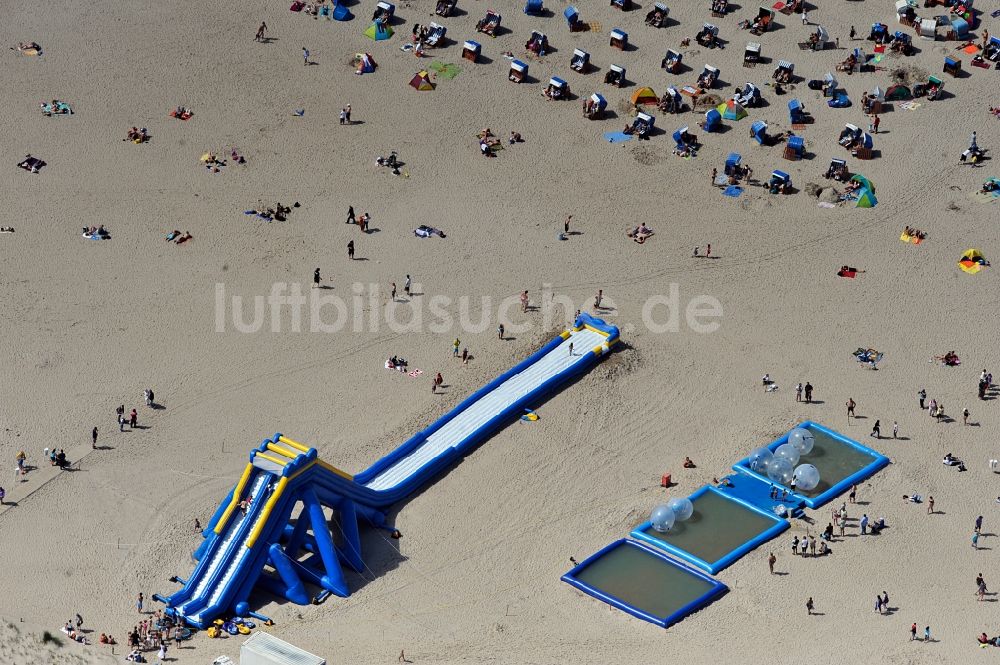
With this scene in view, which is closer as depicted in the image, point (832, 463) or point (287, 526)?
point (287, 526)

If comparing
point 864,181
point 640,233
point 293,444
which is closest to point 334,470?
point 293,444

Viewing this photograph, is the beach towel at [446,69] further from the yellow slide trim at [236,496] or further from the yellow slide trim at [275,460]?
the yellow slide trim at [236,496]

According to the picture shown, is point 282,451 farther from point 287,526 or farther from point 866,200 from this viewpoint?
point 866,200

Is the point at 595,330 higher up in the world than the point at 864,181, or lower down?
lower down

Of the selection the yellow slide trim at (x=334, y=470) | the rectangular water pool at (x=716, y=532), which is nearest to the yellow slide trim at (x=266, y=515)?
the yellow slide trim at (x=334, y=470)

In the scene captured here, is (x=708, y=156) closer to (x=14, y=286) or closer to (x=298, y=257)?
(x=298, y=257)

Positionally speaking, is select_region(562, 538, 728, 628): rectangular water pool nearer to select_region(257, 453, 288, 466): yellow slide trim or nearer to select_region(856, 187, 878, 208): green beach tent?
select_region(257, 453, 288, 466): yellow slide trim

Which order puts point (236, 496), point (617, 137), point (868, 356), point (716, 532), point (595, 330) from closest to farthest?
point (236, 496)
point (716, 532)
point (868, 356)
point (595, 330)
point (617, 137)
